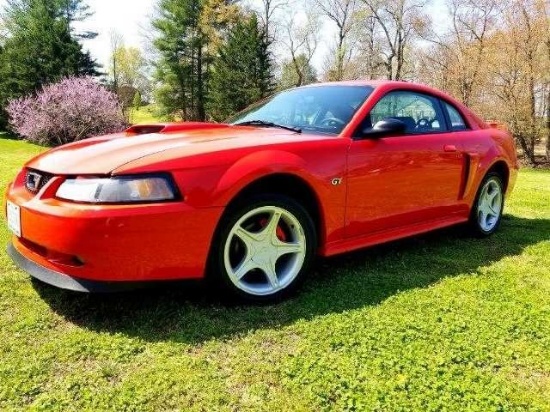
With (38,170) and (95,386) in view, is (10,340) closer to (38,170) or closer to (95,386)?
(95,386)

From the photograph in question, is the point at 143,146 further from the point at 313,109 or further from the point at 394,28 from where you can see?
the point at 394,28

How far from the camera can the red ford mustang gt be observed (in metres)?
2.35

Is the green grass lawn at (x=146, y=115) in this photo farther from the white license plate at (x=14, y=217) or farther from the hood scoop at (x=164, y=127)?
the white license plate at (x=14, y=217)

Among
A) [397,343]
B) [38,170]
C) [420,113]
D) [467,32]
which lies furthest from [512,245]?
[467,32]

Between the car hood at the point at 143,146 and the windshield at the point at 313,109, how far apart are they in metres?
0.25

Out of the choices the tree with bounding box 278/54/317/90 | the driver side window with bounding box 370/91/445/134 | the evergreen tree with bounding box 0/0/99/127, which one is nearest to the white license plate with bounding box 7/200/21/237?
the driver side window with bounding box 370/91/445/134

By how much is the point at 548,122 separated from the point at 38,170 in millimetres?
24551

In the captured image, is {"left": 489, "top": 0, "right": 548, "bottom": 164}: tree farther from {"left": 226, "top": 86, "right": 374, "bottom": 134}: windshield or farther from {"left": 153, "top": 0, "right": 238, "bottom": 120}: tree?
{"left": 226, "top": 86, "right": 374, "bottom": 134}: windshield

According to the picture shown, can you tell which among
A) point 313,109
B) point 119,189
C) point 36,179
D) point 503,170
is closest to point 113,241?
point 119,189

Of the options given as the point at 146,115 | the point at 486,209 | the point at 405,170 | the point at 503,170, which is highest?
the point at 146,115

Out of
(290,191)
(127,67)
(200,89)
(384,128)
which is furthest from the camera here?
(127,67)

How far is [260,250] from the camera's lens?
113 inches

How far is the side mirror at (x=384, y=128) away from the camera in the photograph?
3.22m

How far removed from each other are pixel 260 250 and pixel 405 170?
132 cm
